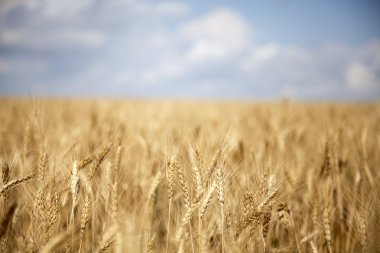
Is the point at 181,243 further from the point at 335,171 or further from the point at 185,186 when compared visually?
the point at 335,171

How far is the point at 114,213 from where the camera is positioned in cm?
104

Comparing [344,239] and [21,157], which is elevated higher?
[21,157]

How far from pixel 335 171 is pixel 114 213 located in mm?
1545

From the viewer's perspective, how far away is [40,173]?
1.11 metres

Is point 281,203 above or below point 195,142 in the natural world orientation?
below

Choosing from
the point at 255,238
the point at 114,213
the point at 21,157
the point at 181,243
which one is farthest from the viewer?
the point at 21,157

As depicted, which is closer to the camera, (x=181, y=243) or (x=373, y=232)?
(x=181, y=243)

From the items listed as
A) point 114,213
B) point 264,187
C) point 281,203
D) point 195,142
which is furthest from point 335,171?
point 114,213

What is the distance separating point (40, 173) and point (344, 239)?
4.87ft

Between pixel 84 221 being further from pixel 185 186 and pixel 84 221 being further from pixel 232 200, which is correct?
pixel 232 200

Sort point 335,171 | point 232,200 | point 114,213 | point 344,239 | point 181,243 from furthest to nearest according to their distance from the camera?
point 335,171, point 344,239, point 232,200, point 114,213, point 181,243

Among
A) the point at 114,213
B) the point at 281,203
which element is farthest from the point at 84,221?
the point at 281,203

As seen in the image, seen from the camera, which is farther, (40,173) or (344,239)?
(344,239)

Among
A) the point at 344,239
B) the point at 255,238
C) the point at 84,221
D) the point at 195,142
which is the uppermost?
the point at 195,142
